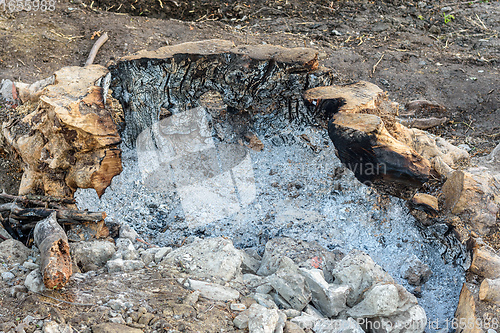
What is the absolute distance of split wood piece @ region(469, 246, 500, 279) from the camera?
8.61ft

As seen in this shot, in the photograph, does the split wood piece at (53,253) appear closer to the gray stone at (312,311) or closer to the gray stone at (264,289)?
the gray stone at (264,289)

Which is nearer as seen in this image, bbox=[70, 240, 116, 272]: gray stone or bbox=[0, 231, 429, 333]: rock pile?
bbox=[0, 231, 429, 333]: rock pile

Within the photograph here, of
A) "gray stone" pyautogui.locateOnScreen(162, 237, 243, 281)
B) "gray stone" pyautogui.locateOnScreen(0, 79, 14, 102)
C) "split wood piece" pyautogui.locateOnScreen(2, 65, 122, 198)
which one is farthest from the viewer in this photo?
"gray stone" pyautogui.locateOnScreen(0, 79, 14, 102)

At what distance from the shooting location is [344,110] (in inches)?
116

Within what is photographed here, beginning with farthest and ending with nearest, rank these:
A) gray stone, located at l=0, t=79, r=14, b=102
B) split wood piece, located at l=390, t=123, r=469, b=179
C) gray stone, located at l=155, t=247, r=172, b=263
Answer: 1. gray stone, located at l=0, t=79, r=14, b=102
2. split wood piece, located at l=390, t=123, r=469, b=179
3. gray stone, located at l=155, t=247, r=172, b=263

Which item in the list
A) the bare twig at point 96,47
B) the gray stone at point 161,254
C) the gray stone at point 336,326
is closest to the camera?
the gray stone at point 336,326

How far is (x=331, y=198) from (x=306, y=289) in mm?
1047

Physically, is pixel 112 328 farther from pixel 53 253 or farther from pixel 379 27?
pixel 379 27

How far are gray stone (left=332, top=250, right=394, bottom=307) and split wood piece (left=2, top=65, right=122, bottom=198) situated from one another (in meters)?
1.93

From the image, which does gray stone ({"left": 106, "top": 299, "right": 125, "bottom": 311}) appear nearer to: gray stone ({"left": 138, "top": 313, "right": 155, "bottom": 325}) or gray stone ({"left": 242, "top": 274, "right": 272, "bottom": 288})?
gray stone ({"left": 138, "top": 313, "right": 155, "bottom": 325})

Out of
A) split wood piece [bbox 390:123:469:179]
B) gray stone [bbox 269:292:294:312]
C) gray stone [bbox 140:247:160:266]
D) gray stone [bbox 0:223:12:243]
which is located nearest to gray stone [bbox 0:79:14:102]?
gray stone [bbox 0:223:12:243]

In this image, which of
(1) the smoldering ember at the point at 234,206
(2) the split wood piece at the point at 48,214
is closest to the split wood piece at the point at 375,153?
(1) the smoldering ember at the point at 234,206

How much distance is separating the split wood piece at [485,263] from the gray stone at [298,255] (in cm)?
91

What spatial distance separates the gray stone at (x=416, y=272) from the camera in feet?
9.44
